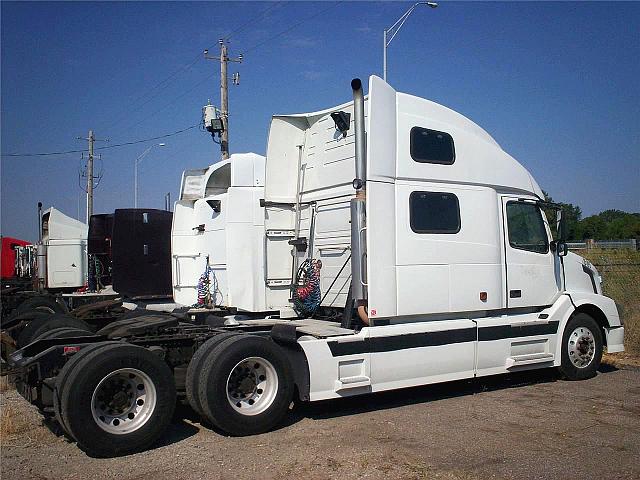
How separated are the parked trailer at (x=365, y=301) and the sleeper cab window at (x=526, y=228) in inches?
1.2

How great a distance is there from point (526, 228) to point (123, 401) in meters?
6.09

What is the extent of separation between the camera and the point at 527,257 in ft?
30.8

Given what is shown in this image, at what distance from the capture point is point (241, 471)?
18.9ft

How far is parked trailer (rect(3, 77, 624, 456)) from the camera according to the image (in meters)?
6.47

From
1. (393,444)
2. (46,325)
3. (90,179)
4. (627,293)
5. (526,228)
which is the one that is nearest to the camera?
(393,444)

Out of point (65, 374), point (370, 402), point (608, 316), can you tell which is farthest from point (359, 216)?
point (608, 316)

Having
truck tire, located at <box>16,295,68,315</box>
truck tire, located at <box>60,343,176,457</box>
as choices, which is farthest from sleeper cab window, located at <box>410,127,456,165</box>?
truck tire, located at <box>16,295,68,315</box>

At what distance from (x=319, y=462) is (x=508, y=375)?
5.27 m

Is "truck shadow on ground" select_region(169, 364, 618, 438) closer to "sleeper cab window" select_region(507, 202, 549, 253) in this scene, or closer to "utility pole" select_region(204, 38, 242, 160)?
"sleeper cab window" select_region(507, 202, 549, 253)

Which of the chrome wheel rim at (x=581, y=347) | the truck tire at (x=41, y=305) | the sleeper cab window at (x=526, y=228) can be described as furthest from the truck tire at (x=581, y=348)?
the truck tire at (x=41, y=305)

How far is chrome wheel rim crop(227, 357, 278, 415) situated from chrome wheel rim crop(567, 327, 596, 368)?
16.1 ft

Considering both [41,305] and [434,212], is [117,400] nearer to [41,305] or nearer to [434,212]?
[434,212]

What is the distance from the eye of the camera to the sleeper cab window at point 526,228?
9.28 meters

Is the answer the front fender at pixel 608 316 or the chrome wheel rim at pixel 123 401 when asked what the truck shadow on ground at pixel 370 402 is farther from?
the front fender at pixel 608 316
